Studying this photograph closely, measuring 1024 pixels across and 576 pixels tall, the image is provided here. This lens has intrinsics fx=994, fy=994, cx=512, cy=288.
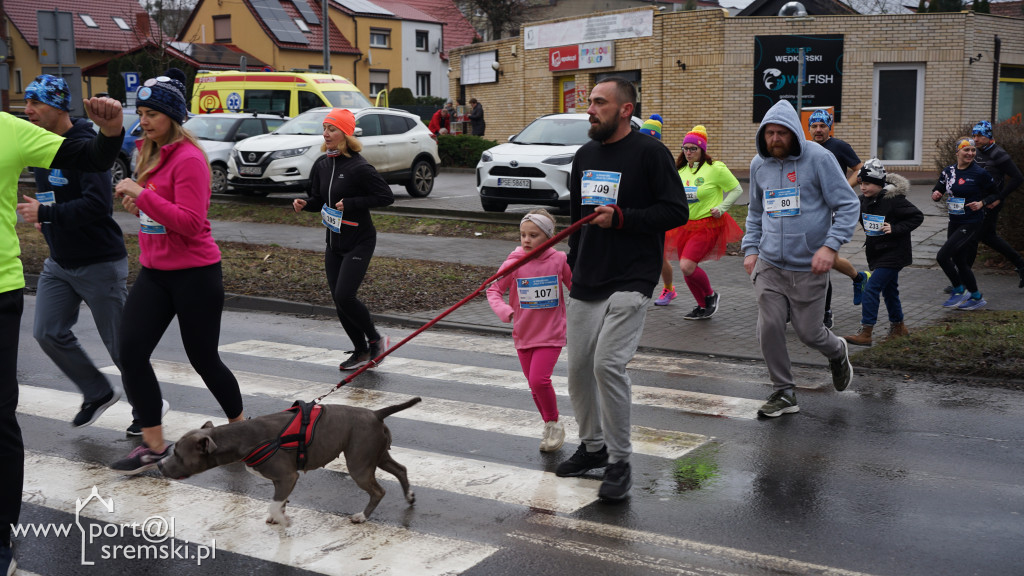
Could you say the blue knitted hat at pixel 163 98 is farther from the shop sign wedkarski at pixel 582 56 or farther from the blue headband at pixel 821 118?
the shop sign wedkarski at pixel 582 56

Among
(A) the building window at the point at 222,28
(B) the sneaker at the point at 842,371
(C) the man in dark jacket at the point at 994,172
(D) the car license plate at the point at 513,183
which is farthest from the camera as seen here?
(A) the building window at the point at 222,28

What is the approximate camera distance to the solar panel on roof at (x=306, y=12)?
6032 cm

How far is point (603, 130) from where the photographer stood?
4988mm

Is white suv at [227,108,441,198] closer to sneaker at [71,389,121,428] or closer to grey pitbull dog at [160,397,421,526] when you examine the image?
sneaker at [71,389,121,428]

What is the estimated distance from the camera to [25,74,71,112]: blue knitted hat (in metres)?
5.09

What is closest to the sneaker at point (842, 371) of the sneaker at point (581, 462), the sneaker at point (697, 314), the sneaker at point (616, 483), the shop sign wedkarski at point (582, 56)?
the sneaker at point (581, 462)

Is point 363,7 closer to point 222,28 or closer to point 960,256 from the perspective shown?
point 222,28

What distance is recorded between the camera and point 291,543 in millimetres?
4414

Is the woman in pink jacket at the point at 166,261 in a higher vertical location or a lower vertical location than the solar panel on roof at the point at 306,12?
lower

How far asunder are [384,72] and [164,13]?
53.4 ft

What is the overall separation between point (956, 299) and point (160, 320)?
8118 millimetres

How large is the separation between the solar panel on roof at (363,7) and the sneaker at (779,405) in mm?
57500

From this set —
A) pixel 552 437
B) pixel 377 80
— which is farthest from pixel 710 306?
pixel 377 80

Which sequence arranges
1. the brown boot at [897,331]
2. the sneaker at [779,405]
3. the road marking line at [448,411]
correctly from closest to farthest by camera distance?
the road marking line at [448,411], the sneaker at [779,405], the brown boot at [897,331]
